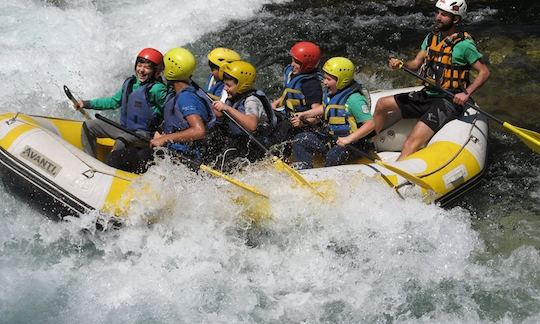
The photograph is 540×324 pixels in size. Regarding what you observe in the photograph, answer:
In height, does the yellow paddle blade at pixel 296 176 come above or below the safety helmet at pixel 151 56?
below

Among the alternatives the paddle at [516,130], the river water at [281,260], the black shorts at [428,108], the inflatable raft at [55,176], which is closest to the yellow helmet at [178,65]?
the river water at [281,260]

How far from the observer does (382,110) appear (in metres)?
6.44

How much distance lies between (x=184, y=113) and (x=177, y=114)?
14 centimetres

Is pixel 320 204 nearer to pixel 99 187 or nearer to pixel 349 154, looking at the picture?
pixel 349 154

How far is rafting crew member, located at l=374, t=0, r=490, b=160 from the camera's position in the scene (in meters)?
6.18

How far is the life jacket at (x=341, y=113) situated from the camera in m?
5.91

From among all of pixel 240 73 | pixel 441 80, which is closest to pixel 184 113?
pixel 240 73

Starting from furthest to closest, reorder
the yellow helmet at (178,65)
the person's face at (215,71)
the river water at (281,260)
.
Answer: the person's face at (215,71), the yellow helmet at (178,65), the river water at (281,260)

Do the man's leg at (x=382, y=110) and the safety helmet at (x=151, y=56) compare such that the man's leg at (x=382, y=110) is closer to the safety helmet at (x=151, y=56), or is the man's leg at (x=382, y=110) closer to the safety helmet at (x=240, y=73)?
the safety helmet at (x=240, y=73)

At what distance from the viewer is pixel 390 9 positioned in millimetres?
10922

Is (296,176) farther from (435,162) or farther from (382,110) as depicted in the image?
(382,110)

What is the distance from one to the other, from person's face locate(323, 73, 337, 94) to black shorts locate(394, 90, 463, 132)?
832mm

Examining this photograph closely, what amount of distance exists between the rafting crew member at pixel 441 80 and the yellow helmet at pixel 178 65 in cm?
184

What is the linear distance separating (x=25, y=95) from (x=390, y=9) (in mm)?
5672
